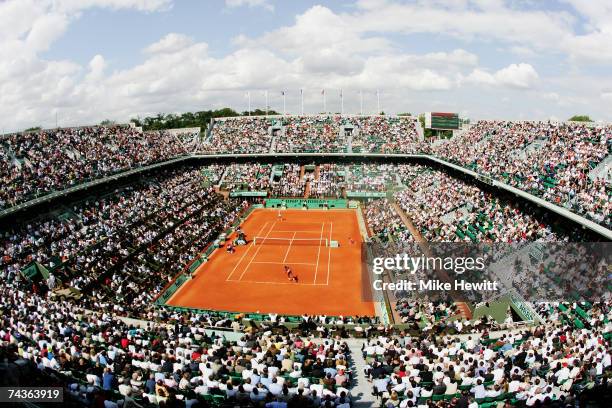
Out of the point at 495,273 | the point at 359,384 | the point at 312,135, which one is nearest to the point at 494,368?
the point at 359,384

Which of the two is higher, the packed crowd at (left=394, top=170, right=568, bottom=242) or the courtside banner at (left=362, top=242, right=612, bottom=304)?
the packed crowd at (left=394, top=170, right=568, bottom=242)

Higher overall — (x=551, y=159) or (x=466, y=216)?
(x=551, y=159)

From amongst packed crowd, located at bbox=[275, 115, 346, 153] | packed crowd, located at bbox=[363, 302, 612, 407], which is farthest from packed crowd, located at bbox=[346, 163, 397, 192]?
packed crowd, located at bbox=[363, 302, 612, 407]

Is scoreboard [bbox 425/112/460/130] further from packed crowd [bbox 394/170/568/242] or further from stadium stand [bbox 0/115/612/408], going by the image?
packed crowd [bbox 394/170/568/242]

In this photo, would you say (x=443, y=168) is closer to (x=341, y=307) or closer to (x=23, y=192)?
(x=341, y=307)

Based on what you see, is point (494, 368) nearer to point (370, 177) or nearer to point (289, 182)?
point (370, 177)

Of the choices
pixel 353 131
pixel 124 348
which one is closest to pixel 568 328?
pixel 124 348

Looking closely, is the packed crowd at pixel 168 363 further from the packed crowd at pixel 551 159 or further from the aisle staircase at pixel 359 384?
the packed crowd at pixel 551 159
